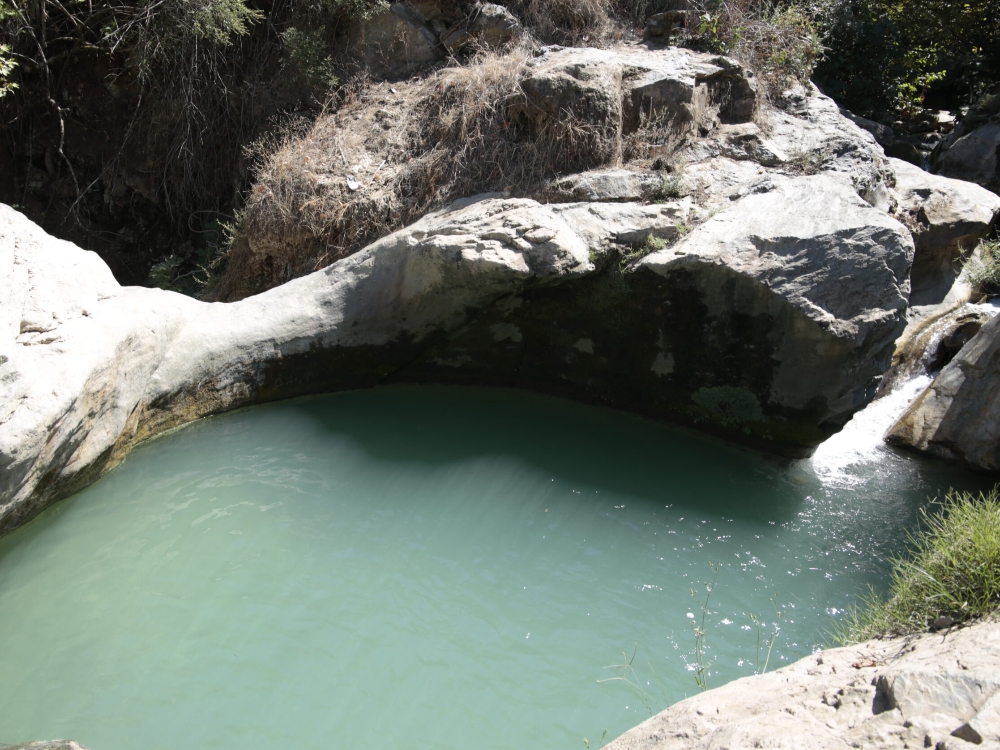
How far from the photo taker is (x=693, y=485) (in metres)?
5.35

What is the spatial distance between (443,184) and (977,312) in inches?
191

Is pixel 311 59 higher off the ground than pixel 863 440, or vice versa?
pixel 311 59

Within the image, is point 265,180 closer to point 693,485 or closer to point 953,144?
point 693,485

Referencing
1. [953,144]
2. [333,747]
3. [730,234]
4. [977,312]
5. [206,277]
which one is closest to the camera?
[333,747]

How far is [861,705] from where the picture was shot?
2.44 metres

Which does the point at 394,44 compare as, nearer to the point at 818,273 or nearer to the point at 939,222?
the point at 818,273

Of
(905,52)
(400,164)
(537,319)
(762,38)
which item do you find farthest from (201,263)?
(905,52)

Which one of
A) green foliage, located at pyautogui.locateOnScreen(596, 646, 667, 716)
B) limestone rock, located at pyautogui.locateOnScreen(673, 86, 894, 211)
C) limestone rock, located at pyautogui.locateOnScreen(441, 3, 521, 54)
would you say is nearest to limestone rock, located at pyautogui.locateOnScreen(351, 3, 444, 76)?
limestone rock, located at pyautogui.locateOnScreen(441, 3, 521, 54)

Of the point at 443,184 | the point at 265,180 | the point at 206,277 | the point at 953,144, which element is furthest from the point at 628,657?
the point at 953,144

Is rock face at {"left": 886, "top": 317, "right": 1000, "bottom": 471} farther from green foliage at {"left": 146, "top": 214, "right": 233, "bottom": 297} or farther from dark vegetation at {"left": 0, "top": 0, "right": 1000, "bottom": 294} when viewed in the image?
green foliage at {"left": 146, "top": 214, "right": 233, "bottom": 297}

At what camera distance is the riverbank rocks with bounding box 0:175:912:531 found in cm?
491

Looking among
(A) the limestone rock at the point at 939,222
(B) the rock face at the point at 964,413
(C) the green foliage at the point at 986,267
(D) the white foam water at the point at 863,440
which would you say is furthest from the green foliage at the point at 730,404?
(C) the green foliage at the point at 986,267

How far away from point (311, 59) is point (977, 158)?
25.9 feet

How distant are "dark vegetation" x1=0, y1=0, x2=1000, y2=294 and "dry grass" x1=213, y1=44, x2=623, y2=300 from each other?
39 millimetres
